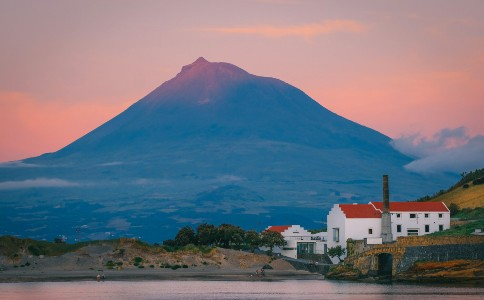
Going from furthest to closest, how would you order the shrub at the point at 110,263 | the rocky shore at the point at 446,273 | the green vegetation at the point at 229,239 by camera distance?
the green vegetation at the point at 229,239
the shrub at the point at 110,263
the rocky shore at the point at 446,273

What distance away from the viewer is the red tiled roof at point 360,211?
134m

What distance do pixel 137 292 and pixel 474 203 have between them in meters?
70.4

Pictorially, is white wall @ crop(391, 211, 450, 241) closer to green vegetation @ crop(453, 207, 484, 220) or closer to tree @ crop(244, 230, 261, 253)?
green vegetation @ crop(453, 207, 484, 220)

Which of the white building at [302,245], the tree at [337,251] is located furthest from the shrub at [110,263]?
the white building at [302,245]

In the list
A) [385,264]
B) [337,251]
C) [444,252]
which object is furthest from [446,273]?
[337,251]

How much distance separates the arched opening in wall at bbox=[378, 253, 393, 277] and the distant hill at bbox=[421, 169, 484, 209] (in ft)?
122

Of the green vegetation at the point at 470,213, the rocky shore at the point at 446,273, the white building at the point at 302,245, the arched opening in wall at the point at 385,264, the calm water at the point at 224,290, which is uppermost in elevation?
the green vegetation at the point at 470,213

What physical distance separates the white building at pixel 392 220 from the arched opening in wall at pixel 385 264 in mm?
18992

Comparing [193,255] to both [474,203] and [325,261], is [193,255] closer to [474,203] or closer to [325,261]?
[325,261]

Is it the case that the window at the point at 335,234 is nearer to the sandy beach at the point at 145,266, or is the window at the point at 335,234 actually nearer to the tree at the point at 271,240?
the sandy beach at the point at 145,266

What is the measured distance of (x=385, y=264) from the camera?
114 m

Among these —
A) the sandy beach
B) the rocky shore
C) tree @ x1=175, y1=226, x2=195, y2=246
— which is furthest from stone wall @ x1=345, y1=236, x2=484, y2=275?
tree @ x1=175, y1=226, x2=195, y2=246

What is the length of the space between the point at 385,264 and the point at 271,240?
36091 mm

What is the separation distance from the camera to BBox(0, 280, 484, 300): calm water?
87.9 metres
